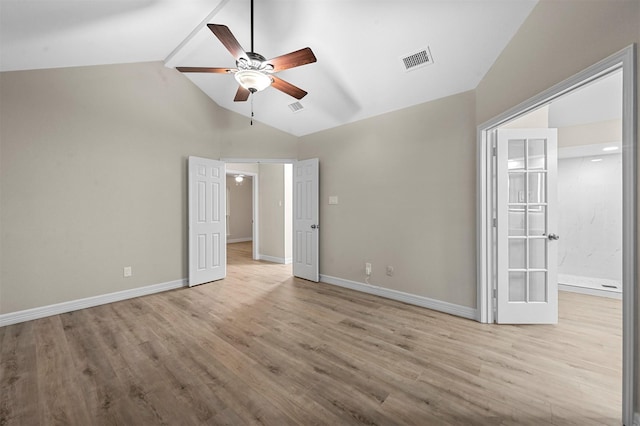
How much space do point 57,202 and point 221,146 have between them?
7.72 feet

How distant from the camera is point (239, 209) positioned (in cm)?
1043

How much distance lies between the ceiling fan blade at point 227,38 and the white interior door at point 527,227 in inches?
109

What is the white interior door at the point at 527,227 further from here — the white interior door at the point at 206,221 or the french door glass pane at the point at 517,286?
the white interior door at the point at 206,221

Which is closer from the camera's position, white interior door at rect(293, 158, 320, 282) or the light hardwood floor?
the light hardwood floor

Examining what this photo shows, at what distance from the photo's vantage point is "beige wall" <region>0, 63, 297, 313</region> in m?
3.08

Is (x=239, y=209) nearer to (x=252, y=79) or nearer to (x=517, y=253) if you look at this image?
(x=252, y=79)

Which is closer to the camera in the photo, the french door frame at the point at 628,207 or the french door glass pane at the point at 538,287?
the french door frame at the point at 628,207

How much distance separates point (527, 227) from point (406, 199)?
1.36 metres

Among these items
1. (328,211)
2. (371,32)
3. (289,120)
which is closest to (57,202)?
(289,120)

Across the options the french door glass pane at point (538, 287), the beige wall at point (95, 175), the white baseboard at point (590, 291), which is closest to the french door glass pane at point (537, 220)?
the french door glass pane at point (538, 287)

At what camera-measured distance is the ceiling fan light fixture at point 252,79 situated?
7.72 feet

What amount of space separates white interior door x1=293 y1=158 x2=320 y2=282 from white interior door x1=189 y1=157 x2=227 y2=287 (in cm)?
132

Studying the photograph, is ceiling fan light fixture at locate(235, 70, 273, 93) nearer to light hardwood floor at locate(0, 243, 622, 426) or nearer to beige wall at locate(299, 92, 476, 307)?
beige wall at locate(299, 92, 476, 307)

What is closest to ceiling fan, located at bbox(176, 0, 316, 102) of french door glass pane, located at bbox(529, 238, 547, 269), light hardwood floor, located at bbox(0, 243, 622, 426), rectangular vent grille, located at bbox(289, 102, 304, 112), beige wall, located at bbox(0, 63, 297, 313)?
rectangular vent grille, located at bbox(289, 102, 304, 112)
